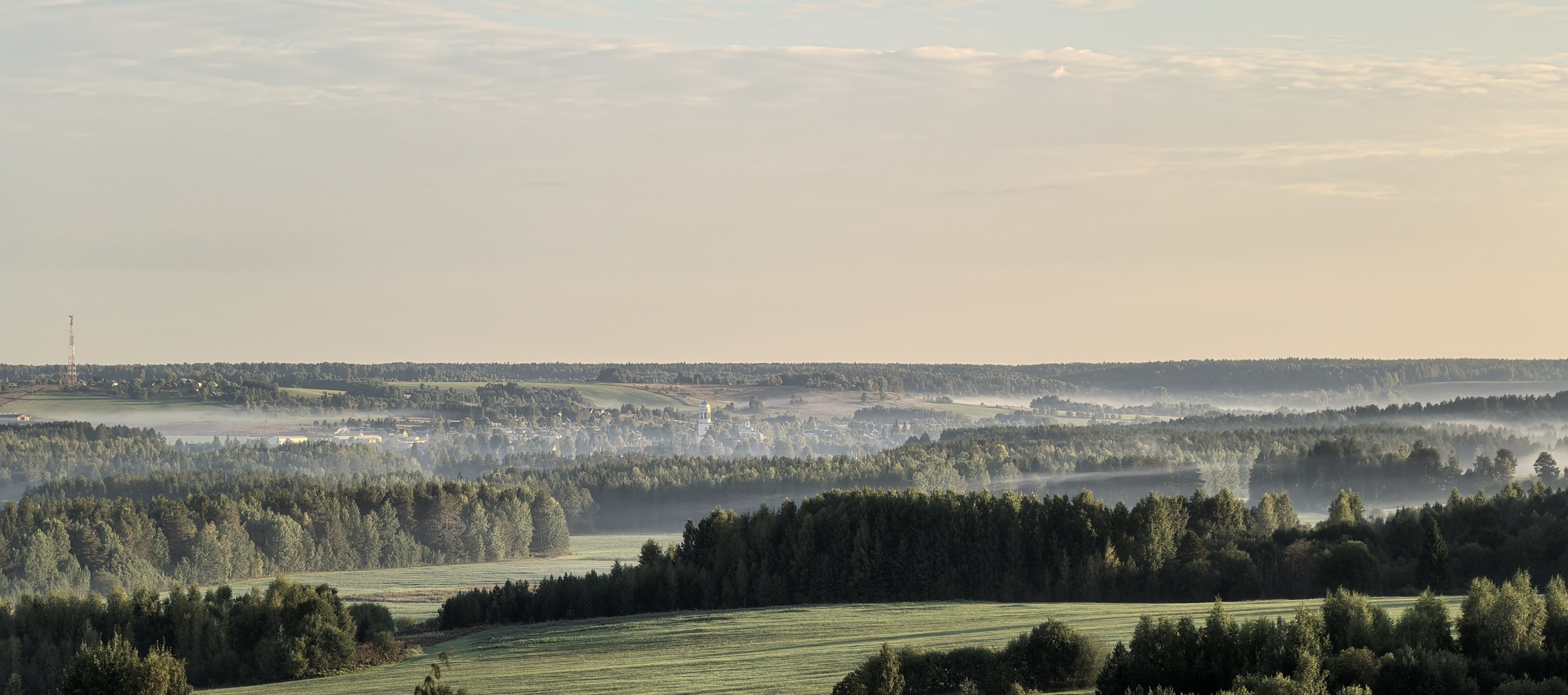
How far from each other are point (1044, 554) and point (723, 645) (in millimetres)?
42794

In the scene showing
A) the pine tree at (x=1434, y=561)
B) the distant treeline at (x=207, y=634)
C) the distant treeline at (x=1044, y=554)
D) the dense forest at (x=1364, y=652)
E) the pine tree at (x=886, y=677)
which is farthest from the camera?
the distant treeline at (x=1044, y=554)

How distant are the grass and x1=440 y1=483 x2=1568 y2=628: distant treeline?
533 inches

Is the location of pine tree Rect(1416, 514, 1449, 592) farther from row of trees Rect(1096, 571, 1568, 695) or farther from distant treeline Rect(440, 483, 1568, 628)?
row of trees Rect(1096, 571, 1568, 695)

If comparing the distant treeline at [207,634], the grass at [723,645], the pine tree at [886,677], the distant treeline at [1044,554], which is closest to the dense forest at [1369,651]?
the pine tree at [886,677]

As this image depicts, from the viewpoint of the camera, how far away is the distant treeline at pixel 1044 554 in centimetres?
11081

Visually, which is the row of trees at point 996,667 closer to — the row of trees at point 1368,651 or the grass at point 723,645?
the grass at point 723,645

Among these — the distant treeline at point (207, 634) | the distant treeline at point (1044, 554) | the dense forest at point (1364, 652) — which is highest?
the dense forest at point (1364, 652)

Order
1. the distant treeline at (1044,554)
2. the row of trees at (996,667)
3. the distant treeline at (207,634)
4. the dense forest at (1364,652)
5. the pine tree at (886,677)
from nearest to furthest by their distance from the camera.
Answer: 1. the dense forest at (1364,652)
2. the pine tree at (886,677)
3. the row of trees at (996,667)
4. the distant treeline at (207,634)
5. the distant treeline at (1044,554)

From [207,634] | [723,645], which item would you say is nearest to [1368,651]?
[723,645]

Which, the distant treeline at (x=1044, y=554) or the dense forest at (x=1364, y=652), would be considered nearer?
the dense forest at (x=1364, y=652)

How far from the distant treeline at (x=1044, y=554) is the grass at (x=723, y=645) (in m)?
13.5

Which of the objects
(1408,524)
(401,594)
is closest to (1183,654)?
(1408,524)

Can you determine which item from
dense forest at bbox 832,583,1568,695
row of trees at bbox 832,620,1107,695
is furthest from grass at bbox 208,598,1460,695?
dense forest at bbox 832,583,1568,695

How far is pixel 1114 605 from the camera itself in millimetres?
98375
